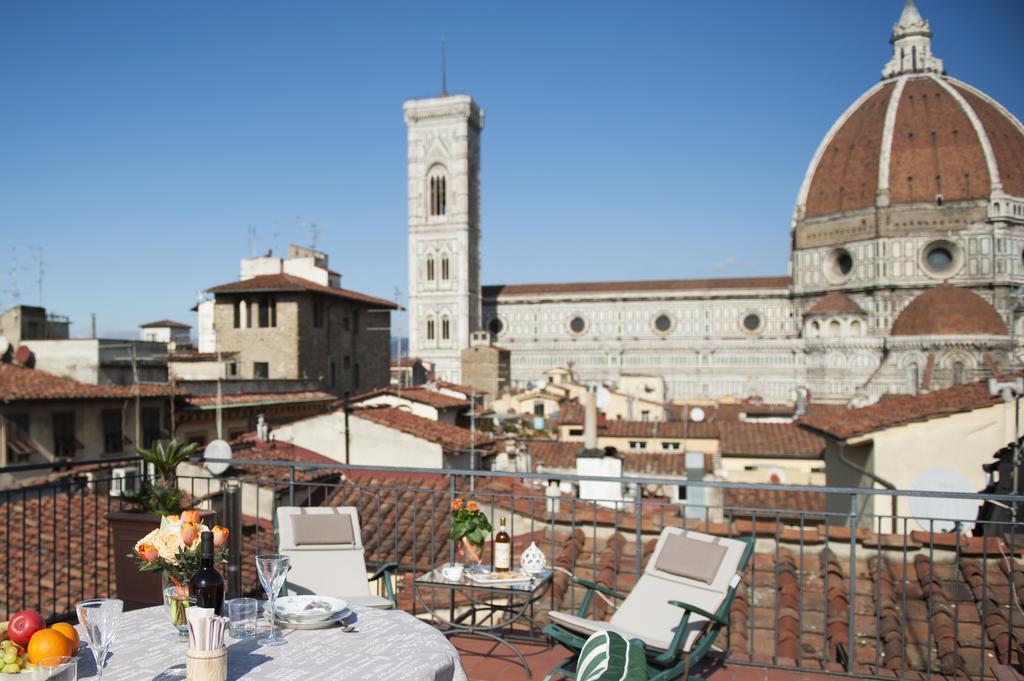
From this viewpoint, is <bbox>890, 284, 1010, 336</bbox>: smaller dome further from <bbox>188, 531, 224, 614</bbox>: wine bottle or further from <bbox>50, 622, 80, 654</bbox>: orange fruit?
<bbox>50, 622, 80, 654</bbox>: orange fruit

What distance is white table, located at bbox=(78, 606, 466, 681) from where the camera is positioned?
2.73m

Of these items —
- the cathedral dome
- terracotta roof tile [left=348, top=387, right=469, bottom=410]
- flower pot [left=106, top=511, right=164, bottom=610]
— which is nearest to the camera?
flower pot [left=106, top=511, right=164, bottom=610]

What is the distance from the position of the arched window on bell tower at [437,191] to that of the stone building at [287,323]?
41965 millimetres

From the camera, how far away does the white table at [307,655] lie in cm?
273

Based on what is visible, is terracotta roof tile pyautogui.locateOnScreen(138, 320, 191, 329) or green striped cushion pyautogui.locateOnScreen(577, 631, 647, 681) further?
terracotta roof tile pyautogui.locateOnScreen(138, 320, 191, 329)

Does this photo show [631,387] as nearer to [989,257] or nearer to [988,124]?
[989,257]

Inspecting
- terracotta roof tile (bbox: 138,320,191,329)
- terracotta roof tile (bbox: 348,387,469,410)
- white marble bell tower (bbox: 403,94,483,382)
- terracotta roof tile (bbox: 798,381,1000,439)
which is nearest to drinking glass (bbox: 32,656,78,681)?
terracotta roof tile (bbox: 798,381,1000,439)

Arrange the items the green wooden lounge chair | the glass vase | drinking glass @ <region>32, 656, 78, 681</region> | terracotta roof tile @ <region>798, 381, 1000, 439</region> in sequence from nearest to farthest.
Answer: drinking glass @ <region>32, 656, 78, 681</region> < the glass vase < the green wooden lounge chair < terracotta roof tile @ <region>798, 381, 1000, 439</region>

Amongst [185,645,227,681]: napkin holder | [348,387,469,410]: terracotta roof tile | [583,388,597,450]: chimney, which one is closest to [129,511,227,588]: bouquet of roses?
[185,645,227,681]: napkin holder

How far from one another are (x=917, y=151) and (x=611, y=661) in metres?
78.6

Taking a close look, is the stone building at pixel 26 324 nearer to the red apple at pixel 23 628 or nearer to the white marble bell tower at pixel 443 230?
the red apple at pixel 23 628

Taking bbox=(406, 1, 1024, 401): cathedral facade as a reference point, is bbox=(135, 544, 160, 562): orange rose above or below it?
below

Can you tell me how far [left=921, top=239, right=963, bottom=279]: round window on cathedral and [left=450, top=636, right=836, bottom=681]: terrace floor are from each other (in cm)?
7039

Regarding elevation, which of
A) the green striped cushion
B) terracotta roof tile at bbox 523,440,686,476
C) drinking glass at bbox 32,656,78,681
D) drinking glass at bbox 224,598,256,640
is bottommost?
terracotta roof tile at bbox 523,440,686,476
